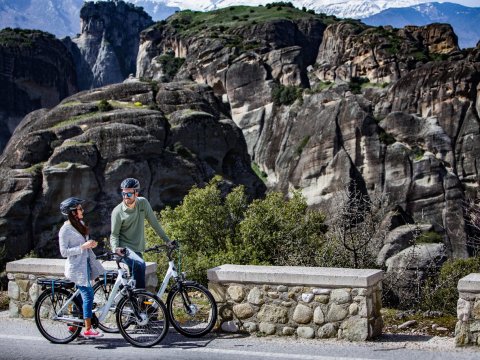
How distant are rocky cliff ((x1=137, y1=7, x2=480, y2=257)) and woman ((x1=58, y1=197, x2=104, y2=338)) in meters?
48.3

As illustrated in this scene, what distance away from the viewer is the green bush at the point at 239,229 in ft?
73.2

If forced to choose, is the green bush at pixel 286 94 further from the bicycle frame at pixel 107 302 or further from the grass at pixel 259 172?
the bicycle frame at pixel 107 302

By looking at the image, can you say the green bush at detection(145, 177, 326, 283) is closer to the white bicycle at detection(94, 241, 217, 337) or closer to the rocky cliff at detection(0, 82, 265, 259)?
the white bicycle at detection(94, 241, 217, 337)

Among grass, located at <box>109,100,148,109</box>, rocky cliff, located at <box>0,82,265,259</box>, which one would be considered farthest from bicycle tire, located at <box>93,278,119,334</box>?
grass, located at <box>109,100,148,109</box>

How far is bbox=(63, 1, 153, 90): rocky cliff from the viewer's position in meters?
157

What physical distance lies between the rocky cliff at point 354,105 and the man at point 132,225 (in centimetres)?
4754

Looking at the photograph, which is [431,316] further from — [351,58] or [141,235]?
[351,58]

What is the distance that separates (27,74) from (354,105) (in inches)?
2390

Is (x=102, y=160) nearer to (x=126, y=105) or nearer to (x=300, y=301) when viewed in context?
(x=126, y=105)

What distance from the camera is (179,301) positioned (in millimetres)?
9508

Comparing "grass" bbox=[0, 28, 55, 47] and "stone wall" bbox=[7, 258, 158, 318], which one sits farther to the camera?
"grass" bbox=[0, 28, 55, 47]

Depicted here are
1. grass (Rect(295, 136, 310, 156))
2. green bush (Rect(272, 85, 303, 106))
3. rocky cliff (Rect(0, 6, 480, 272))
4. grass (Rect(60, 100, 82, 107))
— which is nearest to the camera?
rocky cliff (Rect(0, 6, 480, 272))

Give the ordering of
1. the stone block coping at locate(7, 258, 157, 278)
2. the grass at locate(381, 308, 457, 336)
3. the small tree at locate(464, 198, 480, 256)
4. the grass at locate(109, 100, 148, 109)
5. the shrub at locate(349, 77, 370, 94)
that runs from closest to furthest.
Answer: the grass at locate(381, 308, 457, 336), the stone block coping at locate(7, 258, 157, 278), the small tree at locate(464, 198, 480, 256), the grass at locate(109, 100, 148, 109), the shrub at locate(349, 77, 370, 94)

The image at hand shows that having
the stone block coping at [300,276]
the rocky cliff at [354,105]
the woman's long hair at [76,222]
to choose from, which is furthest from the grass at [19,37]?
the stone block coping at [300,276]
